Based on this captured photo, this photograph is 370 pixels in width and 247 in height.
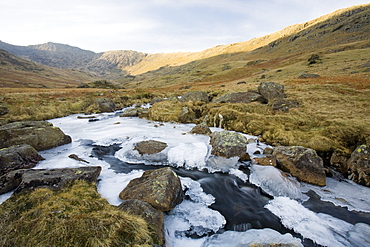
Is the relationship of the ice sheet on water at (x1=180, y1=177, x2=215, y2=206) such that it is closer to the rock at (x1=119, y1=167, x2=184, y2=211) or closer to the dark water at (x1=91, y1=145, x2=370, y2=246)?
the dark water at (x1=91, y1=145, x2=370, y2=246)

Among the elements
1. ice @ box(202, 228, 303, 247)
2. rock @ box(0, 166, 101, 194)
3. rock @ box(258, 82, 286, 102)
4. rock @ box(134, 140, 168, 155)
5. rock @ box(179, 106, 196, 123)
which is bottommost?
ice @ box(202, 228, 303, 247)

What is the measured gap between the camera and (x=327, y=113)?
16.0 m

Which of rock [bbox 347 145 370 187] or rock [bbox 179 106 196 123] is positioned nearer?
rock [bbox 347 145 370 187]

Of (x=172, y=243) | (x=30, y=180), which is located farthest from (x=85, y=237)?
(x=30, y=180)

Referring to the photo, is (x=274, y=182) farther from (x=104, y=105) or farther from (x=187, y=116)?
(x=104, y=105)

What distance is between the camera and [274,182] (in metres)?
9.20

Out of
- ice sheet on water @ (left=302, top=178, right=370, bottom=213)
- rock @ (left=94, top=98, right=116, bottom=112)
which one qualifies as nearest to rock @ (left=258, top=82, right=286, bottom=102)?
ice sheet on water @ (left=302, top=178, right=370, bottom=213)

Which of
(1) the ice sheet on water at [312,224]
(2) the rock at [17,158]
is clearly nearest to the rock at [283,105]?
(1) the ice sheet on water at [312,224]

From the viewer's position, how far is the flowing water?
21.1 feet

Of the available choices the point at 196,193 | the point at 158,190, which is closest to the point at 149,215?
the point at 158,190

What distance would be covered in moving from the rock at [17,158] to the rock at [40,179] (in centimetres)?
147

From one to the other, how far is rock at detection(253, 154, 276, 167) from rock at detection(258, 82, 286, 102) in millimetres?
12796

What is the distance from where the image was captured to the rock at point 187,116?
21.2 metres

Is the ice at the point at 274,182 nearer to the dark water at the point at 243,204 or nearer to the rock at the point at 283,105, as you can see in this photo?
the dark water at the point at 243,204
